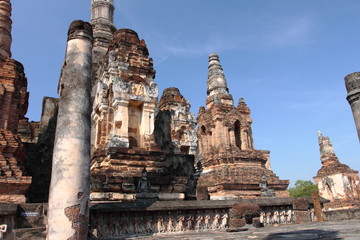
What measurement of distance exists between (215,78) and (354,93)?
63.0ft

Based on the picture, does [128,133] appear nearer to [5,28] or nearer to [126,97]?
[126,97]

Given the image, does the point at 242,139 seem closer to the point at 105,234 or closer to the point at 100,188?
the point at 100,188

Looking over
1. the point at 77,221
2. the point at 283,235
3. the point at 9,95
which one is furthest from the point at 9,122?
the point at 283,235

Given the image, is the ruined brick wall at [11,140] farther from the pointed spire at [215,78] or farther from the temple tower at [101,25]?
the pointed spire at [215,78]

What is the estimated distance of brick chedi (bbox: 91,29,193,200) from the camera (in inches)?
336

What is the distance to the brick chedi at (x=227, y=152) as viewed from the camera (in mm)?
18703

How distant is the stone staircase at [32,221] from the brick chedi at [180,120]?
11408 millimetres

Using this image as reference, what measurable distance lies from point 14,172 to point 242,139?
16.4 m

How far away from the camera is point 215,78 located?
25.1 metres

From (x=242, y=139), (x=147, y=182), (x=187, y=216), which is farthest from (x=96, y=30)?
(x=187, y=216)

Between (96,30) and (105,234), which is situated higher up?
(96,30)

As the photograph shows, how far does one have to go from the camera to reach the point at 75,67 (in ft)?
19.0

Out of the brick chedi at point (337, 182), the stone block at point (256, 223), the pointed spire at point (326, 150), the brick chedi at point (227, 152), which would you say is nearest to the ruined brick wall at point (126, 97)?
the stone block at point (256, 223)

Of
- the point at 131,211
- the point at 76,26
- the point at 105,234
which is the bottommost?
the point at 105,234
